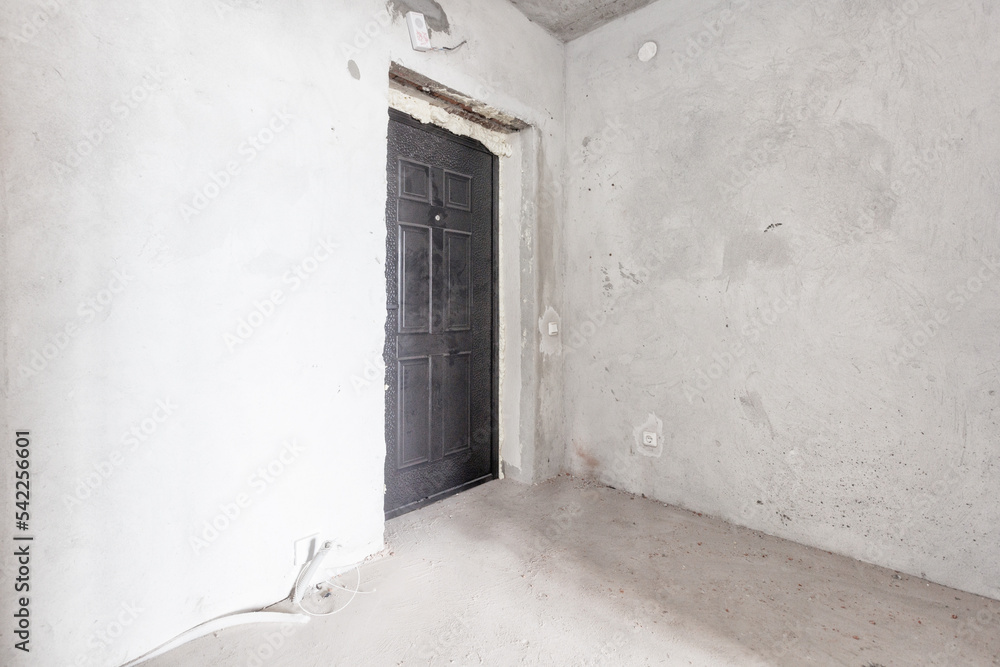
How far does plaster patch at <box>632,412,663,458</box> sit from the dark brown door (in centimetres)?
85

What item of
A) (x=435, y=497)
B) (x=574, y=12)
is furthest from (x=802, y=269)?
(x=435, y=497)

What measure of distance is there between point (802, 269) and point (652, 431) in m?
1.09

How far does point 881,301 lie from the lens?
6.26 ft

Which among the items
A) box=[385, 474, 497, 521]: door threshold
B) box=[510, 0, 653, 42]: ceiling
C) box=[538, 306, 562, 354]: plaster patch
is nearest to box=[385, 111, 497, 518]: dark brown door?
box=[385, 474, 497, 521]: door threshold

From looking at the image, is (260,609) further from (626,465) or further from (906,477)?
(906,477)

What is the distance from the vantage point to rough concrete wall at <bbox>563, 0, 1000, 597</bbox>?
1.76m

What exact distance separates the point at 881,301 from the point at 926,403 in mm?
428

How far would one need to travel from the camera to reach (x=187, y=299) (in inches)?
56.7

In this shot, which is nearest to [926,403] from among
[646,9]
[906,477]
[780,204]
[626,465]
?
[906,477]

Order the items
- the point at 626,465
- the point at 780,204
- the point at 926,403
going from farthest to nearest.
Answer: the point at 626,465 → the point at 780,204 → the point at 926,403

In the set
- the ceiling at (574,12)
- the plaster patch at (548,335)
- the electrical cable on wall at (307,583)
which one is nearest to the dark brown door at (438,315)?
the plaster patch at (548,335)

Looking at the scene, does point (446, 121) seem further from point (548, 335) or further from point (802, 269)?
point (802, 269)

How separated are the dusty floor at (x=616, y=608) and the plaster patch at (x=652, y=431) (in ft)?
1.36

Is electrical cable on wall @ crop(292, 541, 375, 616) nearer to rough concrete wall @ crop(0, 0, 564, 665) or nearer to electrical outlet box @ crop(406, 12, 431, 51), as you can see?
rough concrete wall @ crop(0, 0, 564, 665)
